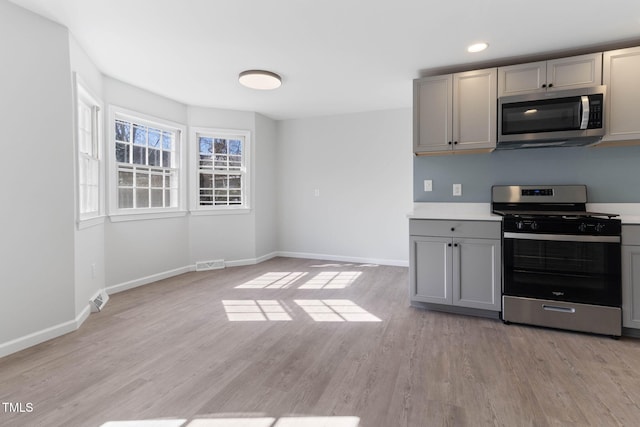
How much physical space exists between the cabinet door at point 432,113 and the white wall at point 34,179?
3.09 meters

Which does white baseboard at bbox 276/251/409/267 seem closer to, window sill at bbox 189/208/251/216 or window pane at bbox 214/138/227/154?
window sill at bbox 189/208/251/216

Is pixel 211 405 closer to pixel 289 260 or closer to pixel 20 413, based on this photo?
pixel 20 413

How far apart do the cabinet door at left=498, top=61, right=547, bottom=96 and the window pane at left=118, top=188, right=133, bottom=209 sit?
13.7 ft

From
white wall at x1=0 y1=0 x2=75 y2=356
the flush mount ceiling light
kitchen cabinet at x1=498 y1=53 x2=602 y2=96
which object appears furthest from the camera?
the flush mount ceiling light

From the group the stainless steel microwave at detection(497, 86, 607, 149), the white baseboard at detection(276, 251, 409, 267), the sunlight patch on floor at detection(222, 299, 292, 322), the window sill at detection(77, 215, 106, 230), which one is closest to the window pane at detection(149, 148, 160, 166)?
the window sill at detection(77, 215, 106, 230)

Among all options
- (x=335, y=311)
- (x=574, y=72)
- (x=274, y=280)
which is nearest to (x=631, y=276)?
(x=574, y=72)

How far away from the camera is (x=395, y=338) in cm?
241

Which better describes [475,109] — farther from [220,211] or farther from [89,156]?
[89,156]

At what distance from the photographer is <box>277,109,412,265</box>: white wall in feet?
15.9

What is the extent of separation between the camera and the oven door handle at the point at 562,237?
7.80 feet

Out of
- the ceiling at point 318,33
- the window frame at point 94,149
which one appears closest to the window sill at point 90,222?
the window frame at point 94,149

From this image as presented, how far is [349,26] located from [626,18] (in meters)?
2.04

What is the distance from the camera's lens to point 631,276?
2371mm

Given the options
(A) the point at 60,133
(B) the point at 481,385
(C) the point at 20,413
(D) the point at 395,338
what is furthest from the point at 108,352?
(B) the point at 481,385
